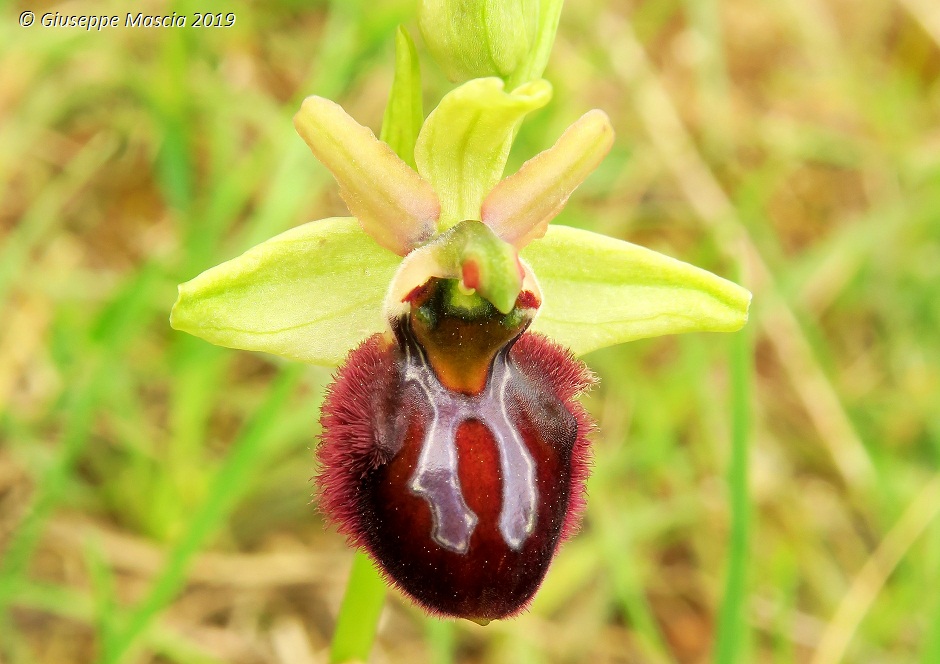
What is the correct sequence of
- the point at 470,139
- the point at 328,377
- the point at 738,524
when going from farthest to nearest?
1. the point at 328,377
2. the point at 738,524
3. the point at 470,139

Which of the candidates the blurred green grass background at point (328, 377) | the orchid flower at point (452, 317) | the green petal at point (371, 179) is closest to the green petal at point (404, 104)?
the orchid flower at point (452, 317)

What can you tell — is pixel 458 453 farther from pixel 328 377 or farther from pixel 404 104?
pixel 328 377

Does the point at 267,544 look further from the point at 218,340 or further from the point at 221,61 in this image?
the point at 221,61

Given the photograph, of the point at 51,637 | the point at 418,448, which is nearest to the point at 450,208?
the point at 418,448

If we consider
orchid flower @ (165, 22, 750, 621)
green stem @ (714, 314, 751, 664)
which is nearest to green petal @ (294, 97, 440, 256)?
orchid flower @ (165, 22, 750, 621)

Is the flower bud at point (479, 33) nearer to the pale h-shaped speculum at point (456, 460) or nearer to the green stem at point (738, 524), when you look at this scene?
the pale h-shaped speculum at point (456, 460)

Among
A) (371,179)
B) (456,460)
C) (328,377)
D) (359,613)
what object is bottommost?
(328,377)

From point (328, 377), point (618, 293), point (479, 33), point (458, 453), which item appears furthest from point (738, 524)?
point (328, 377)
